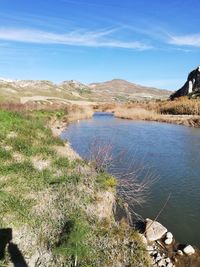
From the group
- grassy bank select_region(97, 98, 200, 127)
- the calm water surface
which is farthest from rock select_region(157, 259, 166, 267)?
grassy bank select_region(97, 98, 200, 127)

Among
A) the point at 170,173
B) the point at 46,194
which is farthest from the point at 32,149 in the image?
the point at 170,173

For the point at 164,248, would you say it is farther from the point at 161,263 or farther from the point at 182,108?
the point at 182,108

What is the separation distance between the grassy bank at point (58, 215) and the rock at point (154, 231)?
139 centimetres

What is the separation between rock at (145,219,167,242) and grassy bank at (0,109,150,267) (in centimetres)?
139

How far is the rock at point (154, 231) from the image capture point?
14534mm

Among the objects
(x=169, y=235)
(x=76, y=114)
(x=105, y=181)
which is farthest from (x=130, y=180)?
(x=76, y=114)

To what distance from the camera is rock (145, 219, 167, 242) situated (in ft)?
47.7

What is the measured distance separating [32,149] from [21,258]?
879 centimetres

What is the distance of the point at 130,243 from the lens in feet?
41.0

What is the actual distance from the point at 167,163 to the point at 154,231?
43.2 feet

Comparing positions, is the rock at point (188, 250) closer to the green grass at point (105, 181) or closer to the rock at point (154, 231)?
the rock at point (154, 231)

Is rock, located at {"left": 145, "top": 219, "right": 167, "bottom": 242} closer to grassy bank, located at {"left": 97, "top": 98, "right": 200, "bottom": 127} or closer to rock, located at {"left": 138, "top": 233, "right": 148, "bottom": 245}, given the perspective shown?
rock, located at {"left": 138, "top": 233, "right": 148, "bottom": 245}

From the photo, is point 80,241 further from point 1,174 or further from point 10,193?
point 1,174

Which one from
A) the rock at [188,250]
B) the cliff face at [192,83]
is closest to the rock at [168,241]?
the rock at [188,250]
